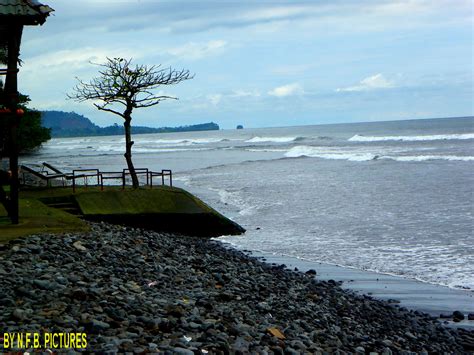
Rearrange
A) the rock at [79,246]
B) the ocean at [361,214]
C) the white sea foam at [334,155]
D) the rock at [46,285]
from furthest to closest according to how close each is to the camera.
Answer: the white sea foam at [334,155], the ocean at [361,214], the rock at [79,246], the rock at [46,285]

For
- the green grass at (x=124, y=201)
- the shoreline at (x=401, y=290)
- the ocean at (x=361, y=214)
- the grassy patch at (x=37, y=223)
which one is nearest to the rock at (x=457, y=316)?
the shoreline at (x=401, y=290)

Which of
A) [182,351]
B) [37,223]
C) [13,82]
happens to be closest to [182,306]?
[182,351]

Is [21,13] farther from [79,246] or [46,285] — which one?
[46,285]

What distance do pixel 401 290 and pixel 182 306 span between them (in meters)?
6.63

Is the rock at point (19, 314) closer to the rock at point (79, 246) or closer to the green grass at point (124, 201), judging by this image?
the rock at point (79, 246)

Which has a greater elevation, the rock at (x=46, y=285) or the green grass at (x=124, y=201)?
the rock at (x=46, y=285)

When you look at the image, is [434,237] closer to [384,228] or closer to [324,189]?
[384,228]

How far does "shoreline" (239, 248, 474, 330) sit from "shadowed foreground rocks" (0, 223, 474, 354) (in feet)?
1.99

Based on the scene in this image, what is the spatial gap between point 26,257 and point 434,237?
13427 millimetres

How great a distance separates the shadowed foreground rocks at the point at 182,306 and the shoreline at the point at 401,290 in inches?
23.9

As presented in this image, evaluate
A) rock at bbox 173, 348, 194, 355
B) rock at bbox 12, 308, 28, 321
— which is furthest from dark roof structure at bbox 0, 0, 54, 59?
rock at bbox 173, 348, 194, 355

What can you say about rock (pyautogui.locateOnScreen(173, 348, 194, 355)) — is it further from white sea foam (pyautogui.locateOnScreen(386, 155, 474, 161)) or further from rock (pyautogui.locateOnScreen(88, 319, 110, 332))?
white sea foam (pyautogui.locateOnScreen(386, 155, 474, 161))

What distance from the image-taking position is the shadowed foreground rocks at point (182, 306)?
7.97 m

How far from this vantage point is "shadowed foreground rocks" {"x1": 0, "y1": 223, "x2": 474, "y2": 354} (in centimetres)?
797
